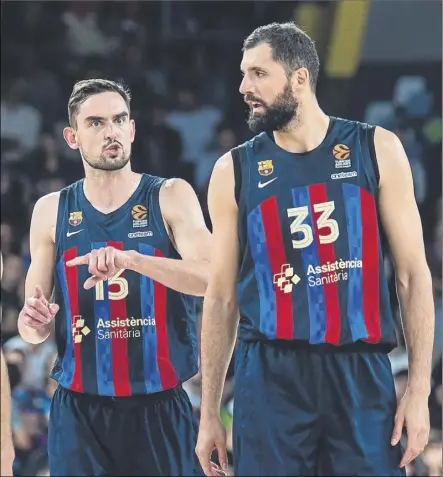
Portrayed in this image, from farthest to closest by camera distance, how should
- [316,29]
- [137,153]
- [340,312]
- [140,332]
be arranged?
[316,29], [137,153], [140,332], [340,312]

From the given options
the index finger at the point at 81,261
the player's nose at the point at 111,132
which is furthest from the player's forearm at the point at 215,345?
the player's nose at the point at 111,132

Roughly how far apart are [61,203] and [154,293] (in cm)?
71

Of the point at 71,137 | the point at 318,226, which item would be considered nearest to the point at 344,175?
the point at 318,226

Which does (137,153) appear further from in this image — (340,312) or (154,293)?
(340,312)

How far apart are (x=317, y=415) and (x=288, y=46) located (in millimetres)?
1491

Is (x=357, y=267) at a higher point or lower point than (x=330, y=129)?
lower

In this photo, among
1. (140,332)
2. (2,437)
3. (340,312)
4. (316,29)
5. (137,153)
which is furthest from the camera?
(316,29)

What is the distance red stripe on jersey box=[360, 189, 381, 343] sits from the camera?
12.9ft

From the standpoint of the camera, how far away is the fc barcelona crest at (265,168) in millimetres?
4117

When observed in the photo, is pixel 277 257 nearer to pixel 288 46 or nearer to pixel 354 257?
pixel 354 257

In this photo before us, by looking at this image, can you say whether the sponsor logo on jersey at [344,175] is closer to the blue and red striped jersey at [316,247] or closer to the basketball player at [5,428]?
the blue and red striped jersey at [316,247]

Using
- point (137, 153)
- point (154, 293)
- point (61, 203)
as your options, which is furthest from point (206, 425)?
point (137, 153)

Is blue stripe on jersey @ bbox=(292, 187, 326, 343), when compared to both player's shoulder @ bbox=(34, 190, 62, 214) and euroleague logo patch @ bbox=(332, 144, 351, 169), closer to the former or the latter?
euroleague logo patch @ bbox=(332, 144, 351, 169)

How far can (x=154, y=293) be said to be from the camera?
4898 millimetres
